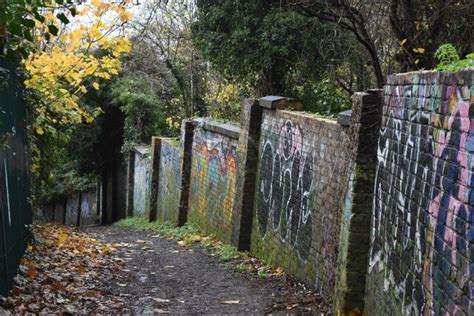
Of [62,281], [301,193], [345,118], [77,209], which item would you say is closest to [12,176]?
[62,281]

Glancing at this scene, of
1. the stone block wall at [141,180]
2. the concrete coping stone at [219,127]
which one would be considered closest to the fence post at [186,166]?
the concrete coping stone at [219,127]

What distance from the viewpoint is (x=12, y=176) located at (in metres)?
7.31

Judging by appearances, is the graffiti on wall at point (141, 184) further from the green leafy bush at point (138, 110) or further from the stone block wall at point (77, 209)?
the stone block wall at point (77, 209)

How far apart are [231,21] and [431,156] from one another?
35.8 ft

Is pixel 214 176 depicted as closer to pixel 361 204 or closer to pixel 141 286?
pixel 141 286

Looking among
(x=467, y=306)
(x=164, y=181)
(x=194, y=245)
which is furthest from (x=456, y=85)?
(x=164, y=181)

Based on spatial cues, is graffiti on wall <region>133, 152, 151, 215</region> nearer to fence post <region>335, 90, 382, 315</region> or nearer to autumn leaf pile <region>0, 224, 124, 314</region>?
autumn leaf pile <region>0, 224, 124, 314</region>

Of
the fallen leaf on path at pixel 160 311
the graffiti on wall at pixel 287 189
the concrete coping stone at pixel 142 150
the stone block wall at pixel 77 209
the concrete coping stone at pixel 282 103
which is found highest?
the concrete coping stone at pixel 282 103

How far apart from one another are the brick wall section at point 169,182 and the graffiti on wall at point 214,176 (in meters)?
1.21

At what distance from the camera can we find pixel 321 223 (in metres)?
7.85

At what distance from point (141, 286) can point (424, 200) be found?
5.46m

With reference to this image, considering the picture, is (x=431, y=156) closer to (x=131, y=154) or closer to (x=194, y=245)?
(x=194, y=245)

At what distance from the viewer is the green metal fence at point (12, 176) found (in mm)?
6516

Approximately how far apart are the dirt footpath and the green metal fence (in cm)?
144
